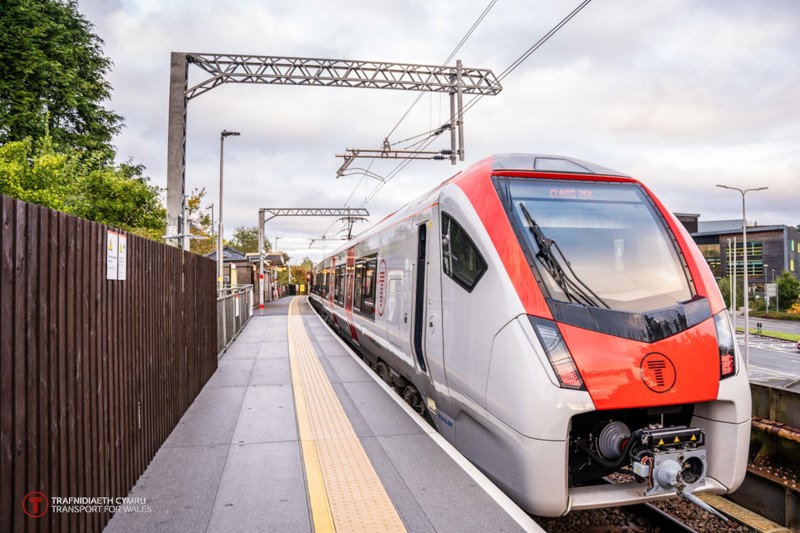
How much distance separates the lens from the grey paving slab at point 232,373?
831 cm

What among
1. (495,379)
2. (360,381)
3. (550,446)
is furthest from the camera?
(360,381)

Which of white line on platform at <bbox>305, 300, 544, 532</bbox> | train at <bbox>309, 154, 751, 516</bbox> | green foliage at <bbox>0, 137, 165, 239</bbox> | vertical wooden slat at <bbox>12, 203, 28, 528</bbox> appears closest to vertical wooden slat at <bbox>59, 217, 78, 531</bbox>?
vertical wooden slat at <bbox>12, 203, 28, 528</bbox>

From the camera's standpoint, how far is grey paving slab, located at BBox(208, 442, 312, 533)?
3457mm

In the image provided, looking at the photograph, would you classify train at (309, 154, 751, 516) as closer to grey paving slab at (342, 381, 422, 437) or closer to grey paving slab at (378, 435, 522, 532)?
grey paving slab at (378, 435, 522, 532)

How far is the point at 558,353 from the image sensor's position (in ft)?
12.1

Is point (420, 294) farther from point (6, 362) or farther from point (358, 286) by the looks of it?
point (358, 286)

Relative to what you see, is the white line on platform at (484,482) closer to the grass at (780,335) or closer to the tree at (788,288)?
the grass at (780,335)

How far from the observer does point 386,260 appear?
28.2 ft

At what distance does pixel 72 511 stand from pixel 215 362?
667cm

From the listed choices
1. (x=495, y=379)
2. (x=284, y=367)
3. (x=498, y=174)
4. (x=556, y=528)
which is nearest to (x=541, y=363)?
(x=495, y=379)

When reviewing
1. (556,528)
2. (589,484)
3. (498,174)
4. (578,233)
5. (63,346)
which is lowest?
(556,528)

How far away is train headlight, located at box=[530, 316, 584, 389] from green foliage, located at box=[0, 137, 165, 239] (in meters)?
11.6

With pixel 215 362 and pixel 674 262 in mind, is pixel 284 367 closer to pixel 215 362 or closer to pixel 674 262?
pixel 215 362

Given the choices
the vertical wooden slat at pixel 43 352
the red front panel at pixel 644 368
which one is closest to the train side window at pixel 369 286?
the red front panel at pixel 644 368
